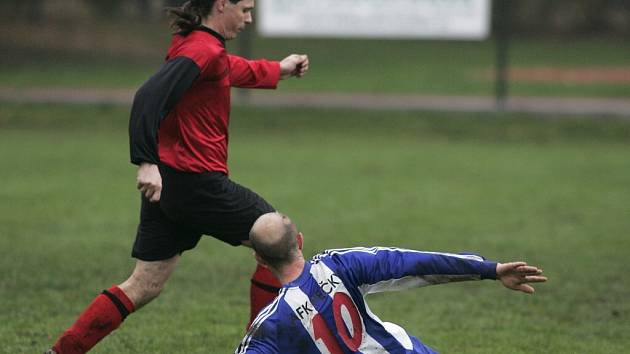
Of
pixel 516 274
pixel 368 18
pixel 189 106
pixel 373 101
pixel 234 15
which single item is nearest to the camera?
pixel 516 274

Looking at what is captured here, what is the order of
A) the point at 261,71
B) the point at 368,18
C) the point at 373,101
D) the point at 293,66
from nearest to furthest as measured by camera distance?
the point at 261,71
the point at 293,66
the point at 368,18
the point at 373,101

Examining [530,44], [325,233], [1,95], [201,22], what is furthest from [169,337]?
[530,44]

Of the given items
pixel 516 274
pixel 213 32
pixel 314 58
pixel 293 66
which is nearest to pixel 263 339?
pixel 516 274

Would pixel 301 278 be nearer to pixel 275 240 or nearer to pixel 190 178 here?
pixel 275 240

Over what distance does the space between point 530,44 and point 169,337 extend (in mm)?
26015

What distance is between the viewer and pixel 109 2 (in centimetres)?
2759

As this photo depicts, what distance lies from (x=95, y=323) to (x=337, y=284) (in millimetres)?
1553

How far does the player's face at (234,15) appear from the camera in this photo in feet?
17.4

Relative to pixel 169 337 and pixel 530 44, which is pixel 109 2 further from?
pixel 169 337

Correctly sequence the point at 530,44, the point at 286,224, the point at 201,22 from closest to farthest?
the point at 286,224
the point at 201,22
the point at 530,44

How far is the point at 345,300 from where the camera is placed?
444 cm

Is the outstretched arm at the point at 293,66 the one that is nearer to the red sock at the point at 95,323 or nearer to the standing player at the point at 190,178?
the standing player at the point at 190,178

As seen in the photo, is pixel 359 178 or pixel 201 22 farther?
pixel 359 178

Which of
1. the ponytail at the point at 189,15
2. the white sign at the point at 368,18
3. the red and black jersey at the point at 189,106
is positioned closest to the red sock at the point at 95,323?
the red and black jersey at the point at 189,106
